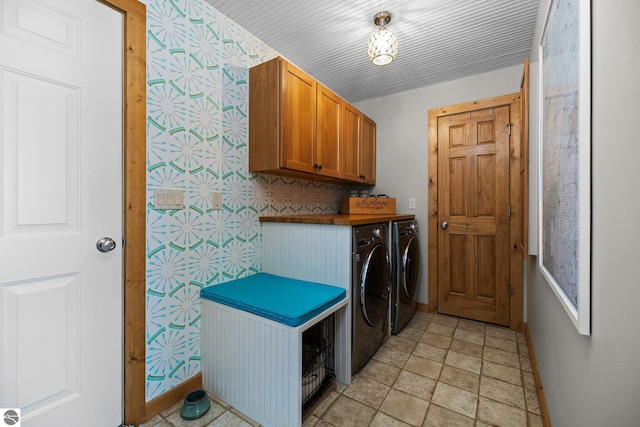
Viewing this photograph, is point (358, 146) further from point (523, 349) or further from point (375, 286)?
point (523, 349)

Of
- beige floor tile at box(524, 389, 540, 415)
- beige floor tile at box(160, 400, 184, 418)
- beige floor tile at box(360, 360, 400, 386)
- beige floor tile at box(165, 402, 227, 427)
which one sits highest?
beige floor tile at box(524, 389, 540, 415)

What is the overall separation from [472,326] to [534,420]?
1.20 metres

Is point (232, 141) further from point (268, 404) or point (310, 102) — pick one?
point (268, 404)

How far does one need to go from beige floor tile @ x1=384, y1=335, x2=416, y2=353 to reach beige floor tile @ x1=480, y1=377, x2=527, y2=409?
53 centimetres

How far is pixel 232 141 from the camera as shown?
189 cm

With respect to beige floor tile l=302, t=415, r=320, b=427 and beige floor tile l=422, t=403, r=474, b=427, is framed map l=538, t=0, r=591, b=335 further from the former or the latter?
beige floor tile l=302, t=415, r=320, b=427

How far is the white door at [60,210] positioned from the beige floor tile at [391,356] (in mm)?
1621

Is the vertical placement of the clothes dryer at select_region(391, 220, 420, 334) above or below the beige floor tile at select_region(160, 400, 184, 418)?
above

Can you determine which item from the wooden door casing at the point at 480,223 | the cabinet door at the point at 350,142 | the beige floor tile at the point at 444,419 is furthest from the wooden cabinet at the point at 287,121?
the beige floor tile at the point at 444,419

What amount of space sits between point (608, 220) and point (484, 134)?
89.2 inches

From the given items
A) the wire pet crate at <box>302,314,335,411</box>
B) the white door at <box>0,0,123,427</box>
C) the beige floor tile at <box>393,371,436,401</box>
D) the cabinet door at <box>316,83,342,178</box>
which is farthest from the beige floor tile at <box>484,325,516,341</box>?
the white door at <box>0,0,123,427</box>

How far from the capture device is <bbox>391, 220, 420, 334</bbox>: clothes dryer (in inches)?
89.1

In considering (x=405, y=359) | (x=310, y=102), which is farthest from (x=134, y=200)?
(x=405, y=359)

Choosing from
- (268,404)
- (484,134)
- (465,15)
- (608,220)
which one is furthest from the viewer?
(484,134)
